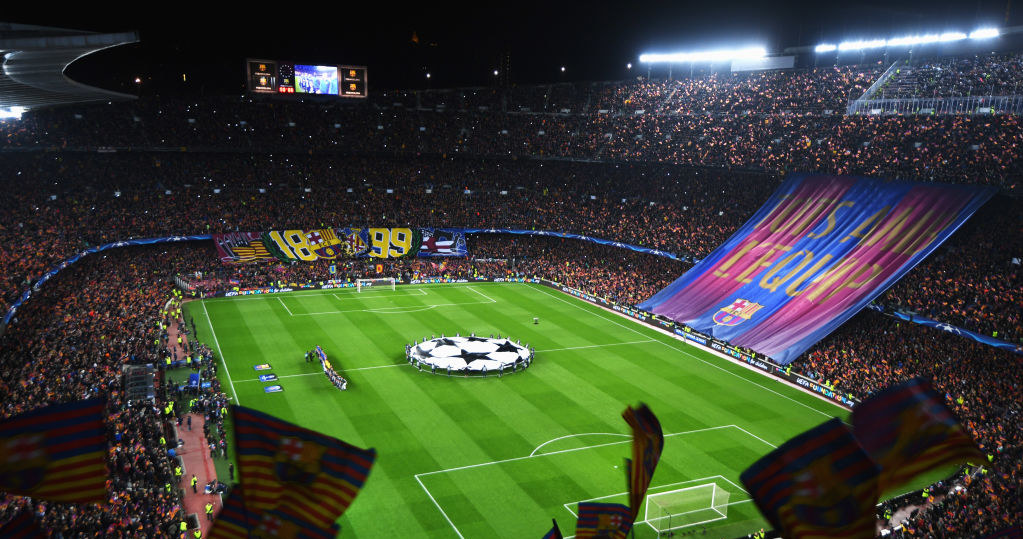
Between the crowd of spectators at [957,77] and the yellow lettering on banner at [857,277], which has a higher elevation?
the crowd of spectators at [957,77]

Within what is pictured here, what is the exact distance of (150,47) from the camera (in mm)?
69812

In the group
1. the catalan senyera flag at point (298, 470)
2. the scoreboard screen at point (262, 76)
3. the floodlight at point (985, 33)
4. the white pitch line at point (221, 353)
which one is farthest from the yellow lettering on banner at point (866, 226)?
the scoreboard screen at point (262, 76)

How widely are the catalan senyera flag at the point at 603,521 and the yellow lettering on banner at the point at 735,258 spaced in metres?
47.3

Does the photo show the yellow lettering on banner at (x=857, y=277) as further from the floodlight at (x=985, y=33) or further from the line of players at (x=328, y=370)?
the line of players at (x=328, y=370)

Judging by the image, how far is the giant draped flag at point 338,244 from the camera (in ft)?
218

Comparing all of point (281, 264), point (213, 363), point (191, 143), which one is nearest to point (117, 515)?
point (213, 363)

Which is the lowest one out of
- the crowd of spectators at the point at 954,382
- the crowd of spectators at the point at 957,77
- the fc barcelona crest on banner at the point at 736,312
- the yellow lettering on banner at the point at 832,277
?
the fc barcelona crest on banner at the point at 736,312

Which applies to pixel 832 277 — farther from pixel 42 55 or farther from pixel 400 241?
pixel 42 55

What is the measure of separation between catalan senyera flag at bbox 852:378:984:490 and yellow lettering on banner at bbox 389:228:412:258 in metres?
66.3

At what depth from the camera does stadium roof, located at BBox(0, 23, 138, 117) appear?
64.1 feet

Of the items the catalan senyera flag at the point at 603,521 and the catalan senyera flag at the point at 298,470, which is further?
the catalan senyera flag at the point at 603,521

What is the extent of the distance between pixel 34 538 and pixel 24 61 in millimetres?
22387

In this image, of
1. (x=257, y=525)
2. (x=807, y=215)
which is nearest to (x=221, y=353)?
(x=257, y=525)

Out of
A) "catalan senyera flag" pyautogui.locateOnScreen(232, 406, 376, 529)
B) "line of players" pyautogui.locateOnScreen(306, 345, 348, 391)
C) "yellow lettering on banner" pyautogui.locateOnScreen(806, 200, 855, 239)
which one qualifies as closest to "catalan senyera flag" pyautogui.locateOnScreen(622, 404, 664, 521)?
"catalan senyera flag" pyautogui.locateOnScreen(232, 406, 376, 529)
